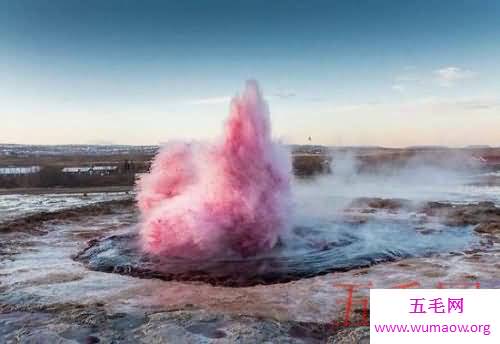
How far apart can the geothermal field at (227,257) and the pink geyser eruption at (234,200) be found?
1.3 inches

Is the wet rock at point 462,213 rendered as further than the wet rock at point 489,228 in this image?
Yes

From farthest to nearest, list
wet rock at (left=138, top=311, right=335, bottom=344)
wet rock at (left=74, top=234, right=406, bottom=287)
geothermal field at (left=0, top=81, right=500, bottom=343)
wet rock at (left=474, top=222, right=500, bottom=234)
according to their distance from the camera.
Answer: wet rock at (left=474, top=222, right=500, bottom=234)
wet rock at (left=74, top=234, right=406, bottom=287)
geothermal field at (left=0, top=81, right=500, bottom=343)
wet rock at (left=138, top=311, right=335, bottom=344)

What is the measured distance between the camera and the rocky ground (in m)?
7.53

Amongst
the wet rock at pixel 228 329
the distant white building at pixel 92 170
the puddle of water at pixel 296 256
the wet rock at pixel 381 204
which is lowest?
the wet rock at pixel 381 204

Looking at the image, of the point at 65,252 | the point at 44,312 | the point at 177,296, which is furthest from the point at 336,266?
the point at 65,252

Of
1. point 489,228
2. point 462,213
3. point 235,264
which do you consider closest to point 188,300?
point 235,264

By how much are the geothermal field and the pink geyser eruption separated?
0.03 m

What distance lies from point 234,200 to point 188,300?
4.07 meters

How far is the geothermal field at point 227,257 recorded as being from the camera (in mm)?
7961

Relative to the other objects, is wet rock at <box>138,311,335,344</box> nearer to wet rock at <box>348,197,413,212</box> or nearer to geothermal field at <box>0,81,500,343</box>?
geothermal field at <box>0,81,500,343</box>

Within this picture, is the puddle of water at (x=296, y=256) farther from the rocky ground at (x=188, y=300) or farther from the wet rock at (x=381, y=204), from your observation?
the wet rock at (x=381, y=204)

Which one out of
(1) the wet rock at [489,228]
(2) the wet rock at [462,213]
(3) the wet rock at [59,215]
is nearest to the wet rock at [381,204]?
(2) the wet rock at [462,213]

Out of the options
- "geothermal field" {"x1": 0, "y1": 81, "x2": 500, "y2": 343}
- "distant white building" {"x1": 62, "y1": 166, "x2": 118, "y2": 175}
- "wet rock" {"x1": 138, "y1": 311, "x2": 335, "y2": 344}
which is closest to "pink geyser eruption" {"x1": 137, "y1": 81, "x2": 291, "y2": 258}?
"geothermal field" {"x1": 0, "y1": 81, "x2": 500, "y2": 343}

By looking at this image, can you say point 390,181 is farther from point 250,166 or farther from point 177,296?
point 177,296
